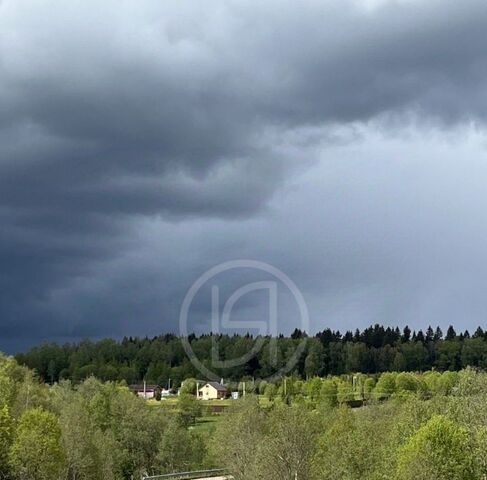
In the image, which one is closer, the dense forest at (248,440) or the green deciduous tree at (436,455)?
the green deciduous tree at (436,455)

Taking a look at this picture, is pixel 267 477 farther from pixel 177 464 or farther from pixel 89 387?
pixel 89 387

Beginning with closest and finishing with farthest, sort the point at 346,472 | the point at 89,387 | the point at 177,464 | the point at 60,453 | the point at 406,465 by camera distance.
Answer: the point at 406,465 < the point at 346,472 < the point at 60,453 < the point at 177,464 < the point at 89,387

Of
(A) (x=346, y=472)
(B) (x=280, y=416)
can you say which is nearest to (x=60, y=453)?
(B) (x=280, y=416)

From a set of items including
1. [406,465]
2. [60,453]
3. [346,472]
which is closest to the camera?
[406,465]

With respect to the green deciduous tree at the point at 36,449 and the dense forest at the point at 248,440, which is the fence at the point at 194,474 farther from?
the green deciduous tree at the point at 36,449

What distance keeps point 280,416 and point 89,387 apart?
304 ft

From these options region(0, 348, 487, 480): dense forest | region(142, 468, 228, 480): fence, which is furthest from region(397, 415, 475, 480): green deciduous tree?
region(142, 468, 228, 480): fence

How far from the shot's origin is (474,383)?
295 feet

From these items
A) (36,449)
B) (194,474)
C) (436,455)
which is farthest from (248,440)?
(436,455)

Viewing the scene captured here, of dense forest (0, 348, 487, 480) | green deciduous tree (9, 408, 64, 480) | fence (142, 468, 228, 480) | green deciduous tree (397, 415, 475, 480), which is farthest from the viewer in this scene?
fence (142, 468, 228, 480)

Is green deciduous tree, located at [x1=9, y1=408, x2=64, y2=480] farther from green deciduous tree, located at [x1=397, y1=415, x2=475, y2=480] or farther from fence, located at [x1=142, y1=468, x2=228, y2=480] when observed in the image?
green deciduous tree, located at [x1=397, y1=415, x2=475, y2=480]

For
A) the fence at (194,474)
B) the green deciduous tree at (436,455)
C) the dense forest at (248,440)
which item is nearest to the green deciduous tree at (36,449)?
the dense forest at (248,440)

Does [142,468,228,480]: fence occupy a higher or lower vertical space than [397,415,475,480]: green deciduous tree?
lower

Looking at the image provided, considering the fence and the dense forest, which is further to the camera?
the fence
